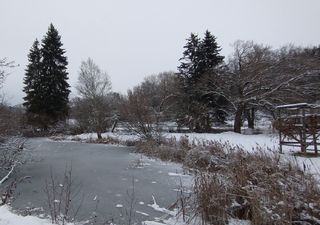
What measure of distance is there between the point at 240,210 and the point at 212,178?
0.79 m

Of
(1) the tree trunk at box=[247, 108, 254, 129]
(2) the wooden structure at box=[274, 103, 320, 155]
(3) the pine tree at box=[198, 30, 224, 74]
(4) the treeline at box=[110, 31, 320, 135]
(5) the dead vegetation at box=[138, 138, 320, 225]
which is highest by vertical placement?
(3) the pine tree at box=[198, 30, 224, 74]

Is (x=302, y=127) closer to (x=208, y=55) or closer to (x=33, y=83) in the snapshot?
(x=208, y=55)

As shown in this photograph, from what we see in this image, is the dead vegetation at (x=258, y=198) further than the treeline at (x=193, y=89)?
No

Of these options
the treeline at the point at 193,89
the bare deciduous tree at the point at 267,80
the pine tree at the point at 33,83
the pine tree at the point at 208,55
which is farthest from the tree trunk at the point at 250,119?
the pine tree at the point at 33,83

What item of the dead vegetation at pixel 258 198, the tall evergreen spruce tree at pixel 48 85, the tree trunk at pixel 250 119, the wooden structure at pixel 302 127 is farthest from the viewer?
the tall evergreen spruce tree at pixel 48 85

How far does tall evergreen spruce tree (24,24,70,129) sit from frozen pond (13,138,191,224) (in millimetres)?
19801

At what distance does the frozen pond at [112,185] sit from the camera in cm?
586

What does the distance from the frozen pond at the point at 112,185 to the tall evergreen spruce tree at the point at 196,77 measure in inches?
517

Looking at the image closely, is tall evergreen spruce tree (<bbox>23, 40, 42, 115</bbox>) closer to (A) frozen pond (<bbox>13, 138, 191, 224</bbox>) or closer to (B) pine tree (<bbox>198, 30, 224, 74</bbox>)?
(B) pine tree (<bbox>198, 30, 224, 74</bbox>)

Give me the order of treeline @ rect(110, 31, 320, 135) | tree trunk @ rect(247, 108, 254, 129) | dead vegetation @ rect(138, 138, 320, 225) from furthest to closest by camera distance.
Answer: tree trunk @ rect(247, 108, 254, 129)
treeline @ rect(110, 31, 320, 135)
dead vegetation @ rect(138, 138, 320, 225)

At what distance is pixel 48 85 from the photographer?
31.8m

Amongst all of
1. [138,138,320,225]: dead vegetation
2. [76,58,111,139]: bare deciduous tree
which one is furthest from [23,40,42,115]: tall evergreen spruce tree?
[138,138,320,225]: dead vegetation

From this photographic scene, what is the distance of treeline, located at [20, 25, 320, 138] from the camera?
21053 millimetres

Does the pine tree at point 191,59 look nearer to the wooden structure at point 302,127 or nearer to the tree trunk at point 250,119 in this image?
the tree trunk at point 250,119
